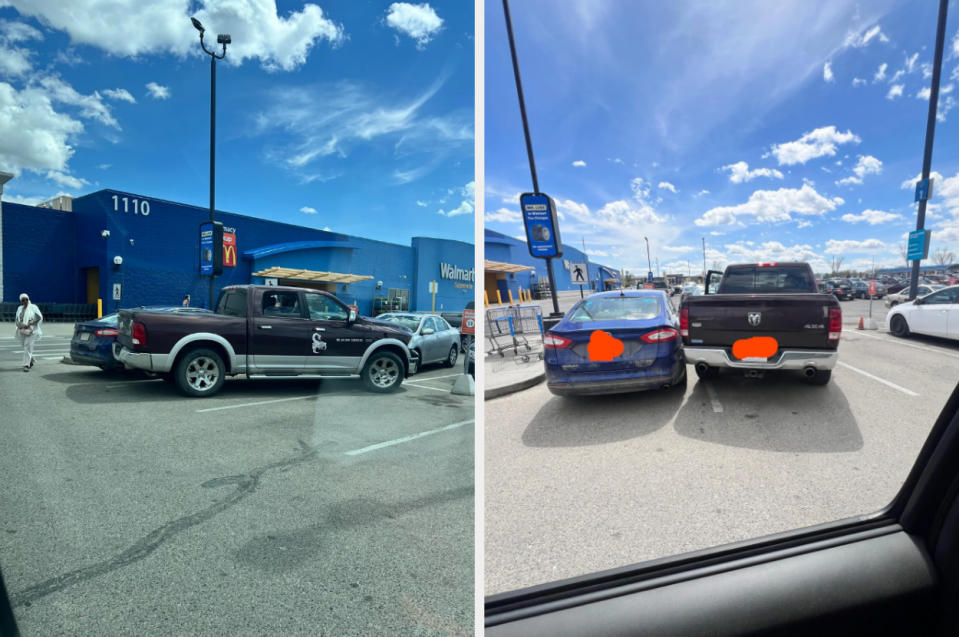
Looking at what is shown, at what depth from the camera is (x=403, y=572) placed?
57.0 inches

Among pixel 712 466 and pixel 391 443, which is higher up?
pixel 712 466

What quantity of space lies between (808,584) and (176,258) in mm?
1650

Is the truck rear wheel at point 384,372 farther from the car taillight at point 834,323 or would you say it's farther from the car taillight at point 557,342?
the car taillight at point 834,323

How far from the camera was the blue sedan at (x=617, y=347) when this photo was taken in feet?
6.06

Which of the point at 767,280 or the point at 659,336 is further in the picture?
the point at 659,336

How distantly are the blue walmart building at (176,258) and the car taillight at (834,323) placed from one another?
1.24 meters

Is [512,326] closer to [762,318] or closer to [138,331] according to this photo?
[762,318]

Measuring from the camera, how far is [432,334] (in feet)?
5.91

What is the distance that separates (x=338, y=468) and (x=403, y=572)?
2.97 feet

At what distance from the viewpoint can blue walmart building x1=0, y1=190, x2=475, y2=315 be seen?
3.06 feet

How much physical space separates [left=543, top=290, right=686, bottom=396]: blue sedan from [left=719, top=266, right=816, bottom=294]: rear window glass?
237 millimetres

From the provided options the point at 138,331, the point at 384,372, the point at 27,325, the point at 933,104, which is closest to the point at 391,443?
the point at 384,372

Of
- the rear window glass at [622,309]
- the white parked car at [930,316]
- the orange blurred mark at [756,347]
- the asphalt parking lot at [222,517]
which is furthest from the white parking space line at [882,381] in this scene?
the asphalt parking lot at [222,517]

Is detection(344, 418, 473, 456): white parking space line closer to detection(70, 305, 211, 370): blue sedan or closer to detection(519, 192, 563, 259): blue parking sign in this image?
detection(70, 305, 211, 370): blue sedan
